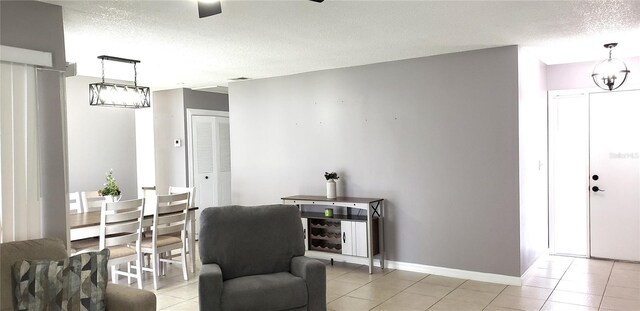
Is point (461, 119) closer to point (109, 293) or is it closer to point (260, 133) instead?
point (260, 133)

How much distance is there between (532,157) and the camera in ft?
16.8

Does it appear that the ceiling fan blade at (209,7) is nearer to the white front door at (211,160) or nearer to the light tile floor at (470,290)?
the light tile floor at (470,290)

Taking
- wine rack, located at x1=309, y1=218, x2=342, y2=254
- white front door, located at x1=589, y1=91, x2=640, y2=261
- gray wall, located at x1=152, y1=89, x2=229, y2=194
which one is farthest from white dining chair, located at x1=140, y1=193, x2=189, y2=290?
white front door, located at x1=589, y1=91, x2=640, y2=261

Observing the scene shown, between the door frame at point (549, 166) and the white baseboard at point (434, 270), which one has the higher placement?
the door frame at point (549, 166)

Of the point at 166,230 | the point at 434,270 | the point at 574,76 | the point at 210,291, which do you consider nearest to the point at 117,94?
the point at 166,230

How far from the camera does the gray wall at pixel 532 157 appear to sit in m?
4.71

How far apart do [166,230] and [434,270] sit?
2.83 meters

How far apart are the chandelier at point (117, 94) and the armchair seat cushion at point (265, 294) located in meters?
2.26

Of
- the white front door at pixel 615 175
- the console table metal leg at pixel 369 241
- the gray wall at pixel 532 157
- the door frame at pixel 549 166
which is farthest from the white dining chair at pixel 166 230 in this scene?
the white front door at pixel 615 175

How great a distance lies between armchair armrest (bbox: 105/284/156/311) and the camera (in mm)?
2652

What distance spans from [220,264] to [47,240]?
1.15 metres

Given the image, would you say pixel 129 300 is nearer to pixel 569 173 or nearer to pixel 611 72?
pixel 611 72

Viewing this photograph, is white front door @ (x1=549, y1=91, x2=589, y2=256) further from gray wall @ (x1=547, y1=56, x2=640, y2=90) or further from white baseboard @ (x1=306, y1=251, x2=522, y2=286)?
white baseboard @ (x1=306, y1=251, x2=522, y2=286)

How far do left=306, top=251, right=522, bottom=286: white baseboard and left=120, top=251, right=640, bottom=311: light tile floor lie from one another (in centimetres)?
8
